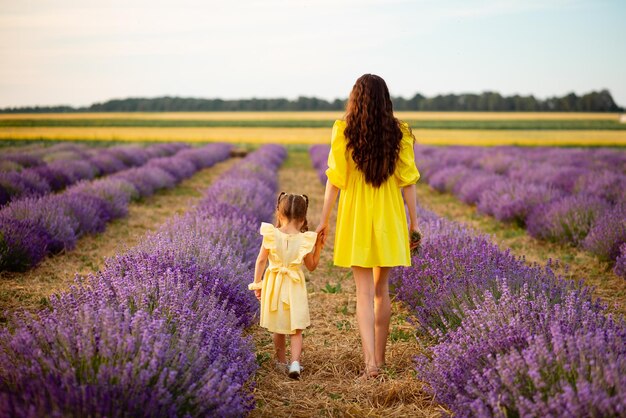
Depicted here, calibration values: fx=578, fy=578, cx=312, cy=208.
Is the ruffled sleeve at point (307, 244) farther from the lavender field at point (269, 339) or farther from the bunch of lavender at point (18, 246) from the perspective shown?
the bunch of lavender at point (18, 246)

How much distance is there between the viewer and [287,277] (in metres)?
3.45

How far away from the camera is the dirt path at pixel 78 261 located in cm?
485

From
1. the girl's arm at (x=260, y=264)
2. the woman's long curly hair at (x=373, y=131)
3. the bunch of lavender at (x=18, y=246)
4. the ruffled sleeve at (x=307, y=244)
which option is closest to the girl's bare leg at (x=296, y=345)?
the girl's arm at (x=260, y=264)

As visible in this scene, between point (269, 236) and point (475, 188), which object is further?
point (475, 188)

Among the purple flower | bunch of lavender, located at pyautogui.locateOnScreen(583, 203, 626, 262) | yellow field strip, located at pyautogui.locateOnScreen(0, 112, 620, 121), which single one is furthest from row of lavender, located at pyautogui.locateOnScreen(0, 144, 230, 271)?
yellow field strip, located at pyautogui.locateOnScreen(0, 112, 620, 121)

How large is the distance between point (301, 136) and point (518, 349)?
132 ft

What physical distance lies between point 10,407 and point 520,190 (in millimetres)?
8743

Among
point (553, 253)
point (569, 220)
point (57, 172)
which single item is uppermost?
point (57, 172)

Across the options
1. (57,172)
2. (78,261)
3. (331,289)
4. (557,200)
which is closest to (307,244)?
(331,289)

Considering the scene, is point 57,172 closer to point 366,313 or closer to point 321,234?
point 321,234

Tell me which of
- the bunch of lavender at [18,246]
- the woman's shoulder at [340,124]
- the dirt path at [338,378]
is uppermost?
the woman's shoulder at [340,124]

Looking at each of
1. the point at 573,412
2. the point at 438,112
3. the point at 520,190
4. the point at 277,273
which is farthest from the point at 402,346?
the point at 438,112

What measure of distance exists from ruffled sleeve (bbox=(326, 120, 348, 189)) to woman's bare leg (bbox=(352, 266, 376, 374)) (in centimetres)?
54

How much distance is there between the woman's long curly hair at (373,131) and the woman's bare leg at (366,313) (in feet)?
1.82
